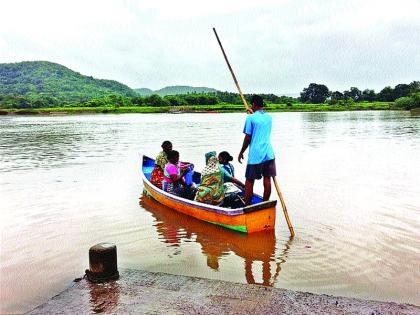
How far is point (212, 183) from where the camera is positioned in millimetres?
8133

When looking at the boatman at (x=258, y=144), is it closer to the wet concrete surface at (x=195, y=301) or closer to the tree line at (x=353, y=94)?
the wet concrete surface at (x=195, y=301)

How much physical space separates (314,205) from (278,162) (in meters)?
6.79

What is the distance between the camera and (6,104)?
10312 cm

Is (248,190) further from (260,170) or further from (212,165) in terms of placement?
(212,165)

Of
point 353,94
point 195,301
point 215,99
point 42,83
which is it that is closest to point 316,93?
point 353,94

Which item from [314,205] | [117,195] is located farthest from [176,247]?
[117,195]

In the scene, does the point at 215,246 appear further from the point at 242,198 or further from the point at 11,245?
the point at 11,245

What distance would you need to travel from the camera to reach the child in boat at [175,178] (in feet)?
29.8

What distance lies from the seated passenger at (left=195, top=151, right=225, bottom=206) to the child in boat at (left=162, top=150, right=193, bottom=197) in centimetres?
103

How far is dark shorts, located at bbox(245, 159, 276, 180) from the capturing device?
7.71m

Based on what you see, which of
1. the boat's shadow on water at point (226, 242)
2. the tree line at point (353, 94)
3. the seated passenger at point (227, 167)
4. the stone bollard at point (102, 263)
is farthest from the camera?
the tree line at point (353, 94)

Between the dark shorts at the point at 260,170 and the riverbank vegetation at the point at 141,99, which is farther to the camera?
the riverbank vegetation at the point at 141,99

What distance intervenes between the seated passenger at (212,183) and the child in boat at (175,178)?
40.7 inches

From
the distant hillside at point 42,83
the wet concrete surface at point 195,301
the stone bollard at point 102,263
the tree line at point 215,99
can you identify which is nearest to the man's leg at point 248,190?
the wet concrete surface at point 195,301
